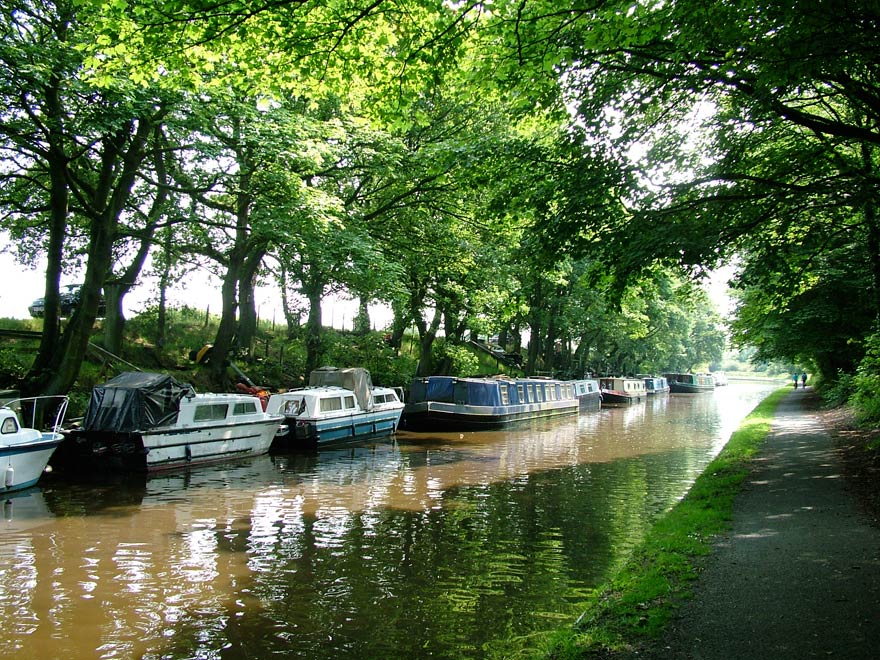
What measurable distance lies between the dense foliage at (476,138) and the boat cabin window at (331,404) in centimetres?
439

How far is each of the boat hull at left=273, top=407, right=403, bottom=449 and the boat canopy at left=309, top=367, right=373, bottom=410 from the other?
2.15ft

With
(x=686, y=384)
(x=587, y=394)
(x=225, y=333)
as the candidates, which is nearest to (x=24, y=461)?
(x=225, y=333)

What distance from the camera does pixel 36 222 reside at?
74.0 ft

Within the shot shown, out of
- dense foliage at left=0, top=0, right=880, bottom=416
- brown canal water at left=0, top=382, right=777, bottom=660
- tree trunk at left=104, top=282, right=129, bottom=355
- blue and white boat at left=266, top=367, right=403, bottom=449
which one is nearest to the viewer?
brown canal water at left=0, top=382, right=777, bottom=660

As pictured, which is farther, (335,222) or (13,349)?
(13,349)

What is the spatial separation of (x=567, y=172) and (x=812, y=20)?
5.07 meters

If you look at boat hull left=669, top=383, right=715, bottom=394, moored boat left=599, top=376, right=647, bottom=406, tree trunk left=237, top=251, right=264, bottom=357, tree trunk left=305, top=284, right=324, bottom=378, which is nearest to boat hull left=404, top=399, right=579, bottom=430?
tree trunk left=305, top=284, right=324, bottom=378

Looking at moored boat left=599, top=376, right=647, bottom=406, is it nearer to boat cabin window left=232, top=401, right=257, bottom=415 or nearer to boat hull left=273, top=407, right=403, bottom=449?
boat hull left=273, top=407, right=403, bottom=449

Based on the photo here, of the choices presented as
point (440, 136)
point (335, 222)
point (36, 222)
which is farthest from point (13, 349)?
point (440, 136)

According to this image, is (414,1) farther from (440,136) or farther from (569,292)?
(569,292)

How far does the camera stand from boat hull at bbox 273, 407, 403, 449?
1973 cm

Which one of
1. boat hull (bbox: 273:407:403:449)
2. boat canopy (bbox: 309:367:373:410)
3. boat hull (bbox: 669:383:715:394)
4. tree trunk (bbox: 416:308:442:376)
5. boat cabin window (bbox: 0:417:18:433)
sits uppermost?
tree trunk (bbox: 416:308:442:376)

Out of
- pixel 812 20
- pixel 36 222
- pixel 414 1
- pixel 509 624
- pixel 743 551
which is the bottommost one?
pixel 509 624

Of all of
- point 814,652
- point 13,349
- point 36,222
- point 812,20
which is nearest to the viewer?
point 814,652
